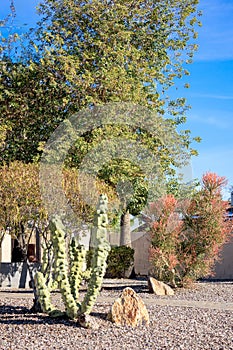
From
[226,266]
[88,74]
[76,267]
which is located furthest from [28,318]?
[226,266]

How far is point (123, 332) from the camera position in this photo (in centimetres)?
752

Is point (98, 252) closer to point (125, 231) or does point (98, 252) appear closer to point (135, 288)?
point (135, 288)

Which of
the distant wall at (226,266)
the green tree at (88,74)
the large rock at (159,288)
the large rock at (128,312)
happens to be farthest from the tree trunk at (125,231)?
the large rock at (128,312)

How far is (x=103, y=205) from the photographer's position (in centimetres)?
791

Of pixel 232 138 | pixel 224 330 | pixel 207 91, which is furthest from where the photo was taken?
pixel 232 138

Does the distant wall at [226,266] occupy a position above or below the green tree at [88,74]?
below

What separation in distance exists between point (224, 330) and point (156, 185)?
986 centimetres

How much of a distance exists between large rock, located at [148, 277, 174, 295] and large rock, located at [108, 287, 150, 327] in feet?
13.5

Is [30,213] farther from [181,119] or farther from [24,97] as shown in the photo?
[181,119]

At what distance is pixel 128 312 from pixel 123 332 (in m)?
0.54

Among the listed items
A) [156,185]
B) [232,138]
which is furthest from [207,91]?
[156,185]

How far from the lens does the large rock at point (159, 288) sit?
12.2 meters

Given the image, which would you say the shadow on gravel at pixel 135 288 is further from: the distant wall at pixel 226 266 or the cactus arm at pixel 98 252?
the cactus arm at pixel 98 252

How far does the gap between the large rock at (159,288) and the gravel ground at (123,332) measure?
2213 mm
